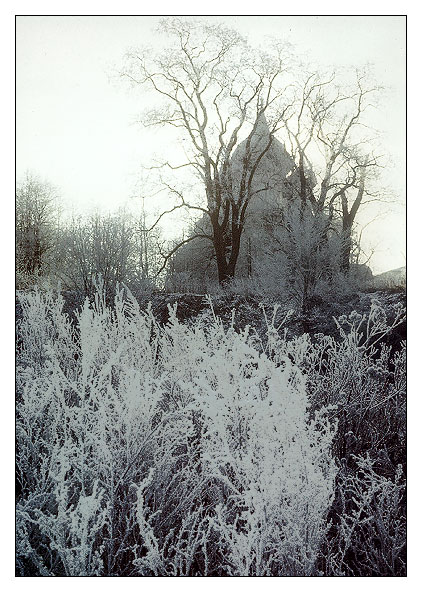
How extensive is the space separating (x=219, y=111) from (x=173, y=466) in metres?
1.90

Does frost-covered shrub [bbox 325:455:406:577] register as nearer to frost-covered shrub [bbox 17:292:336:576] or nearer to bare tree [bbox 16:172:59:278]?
frost-covered shrub [bbox 17:292:336:576]

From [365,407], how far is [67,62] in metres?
2.46

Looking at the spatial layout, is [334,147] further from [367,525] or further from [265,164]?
[367,525]

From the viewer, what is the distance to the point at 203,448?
8.19ft

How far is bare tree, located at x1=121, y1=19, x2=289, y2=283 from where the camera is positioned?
9.70 feet

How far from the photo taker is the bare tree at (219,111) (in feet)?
9.70

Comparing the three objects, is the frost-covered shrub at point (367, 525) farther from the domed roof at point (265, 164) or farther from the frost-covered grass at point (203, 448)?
the domed roof at point (265, 164)

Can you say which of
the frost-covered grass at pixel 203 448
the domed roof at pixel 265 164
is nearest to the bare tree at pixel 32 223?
the frost-covered grass at pixel 203 448

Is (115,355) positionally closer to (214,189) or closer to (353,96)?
A: (214,189)

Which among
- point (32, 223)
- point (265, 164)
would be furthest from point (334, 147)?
point (32, 223)

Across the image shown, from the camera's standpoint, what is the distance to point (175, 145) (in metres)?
3.02
